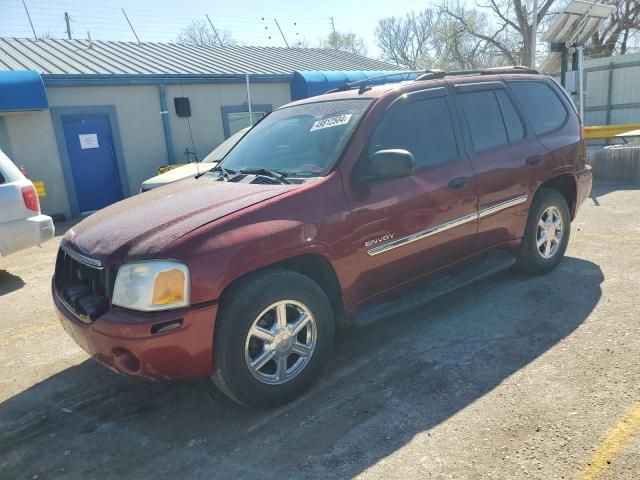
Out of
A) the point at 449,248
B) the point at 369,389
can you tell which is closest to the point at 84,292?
the point at 369,389

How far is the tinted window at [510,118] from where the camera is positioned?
15.0 ft

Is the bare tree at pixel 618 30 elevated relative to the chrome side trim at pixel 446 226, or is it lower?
elevated

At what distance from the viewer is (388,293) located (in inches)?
147

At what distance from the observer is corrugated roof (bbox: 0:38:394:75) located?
1177 centimetres

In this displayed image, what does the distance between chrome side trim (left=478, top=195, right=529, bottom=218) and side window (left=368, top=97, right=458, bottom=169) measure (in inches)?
21.0

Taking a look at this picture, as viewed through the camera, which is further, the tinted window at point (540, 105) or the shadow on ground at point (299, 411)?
the tinted window at point (540, 105)

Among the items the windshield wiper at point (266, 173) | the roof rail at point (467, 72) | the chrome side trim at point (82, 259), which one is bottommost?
the chrome side trim at point (82, 259)

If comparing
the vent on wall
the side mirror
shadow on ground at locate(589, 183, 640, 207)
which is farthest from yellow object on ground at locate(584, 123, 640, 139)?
the side mirror

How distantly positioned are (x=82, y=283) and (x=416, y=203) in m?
2.33

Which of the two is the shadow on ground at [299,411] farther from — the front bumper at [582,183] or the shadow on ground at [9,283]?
the shadow on ground at [9,283]

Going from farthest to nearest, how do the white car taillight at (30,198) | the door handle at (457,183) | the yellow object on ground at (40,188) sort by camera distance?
the yellow object on ground at (40,188), the white car taillight at (30,198), the door handle at (457,183)

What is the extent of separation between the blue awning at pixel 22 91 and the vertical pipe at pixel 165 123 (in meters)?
2.80

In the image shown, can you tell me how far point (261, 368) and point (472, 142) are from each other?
250 centimetres

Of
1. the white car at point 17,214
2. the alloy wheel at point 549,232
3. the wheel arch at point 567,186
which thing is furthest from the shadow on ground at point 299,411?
the white car at point 17,214
